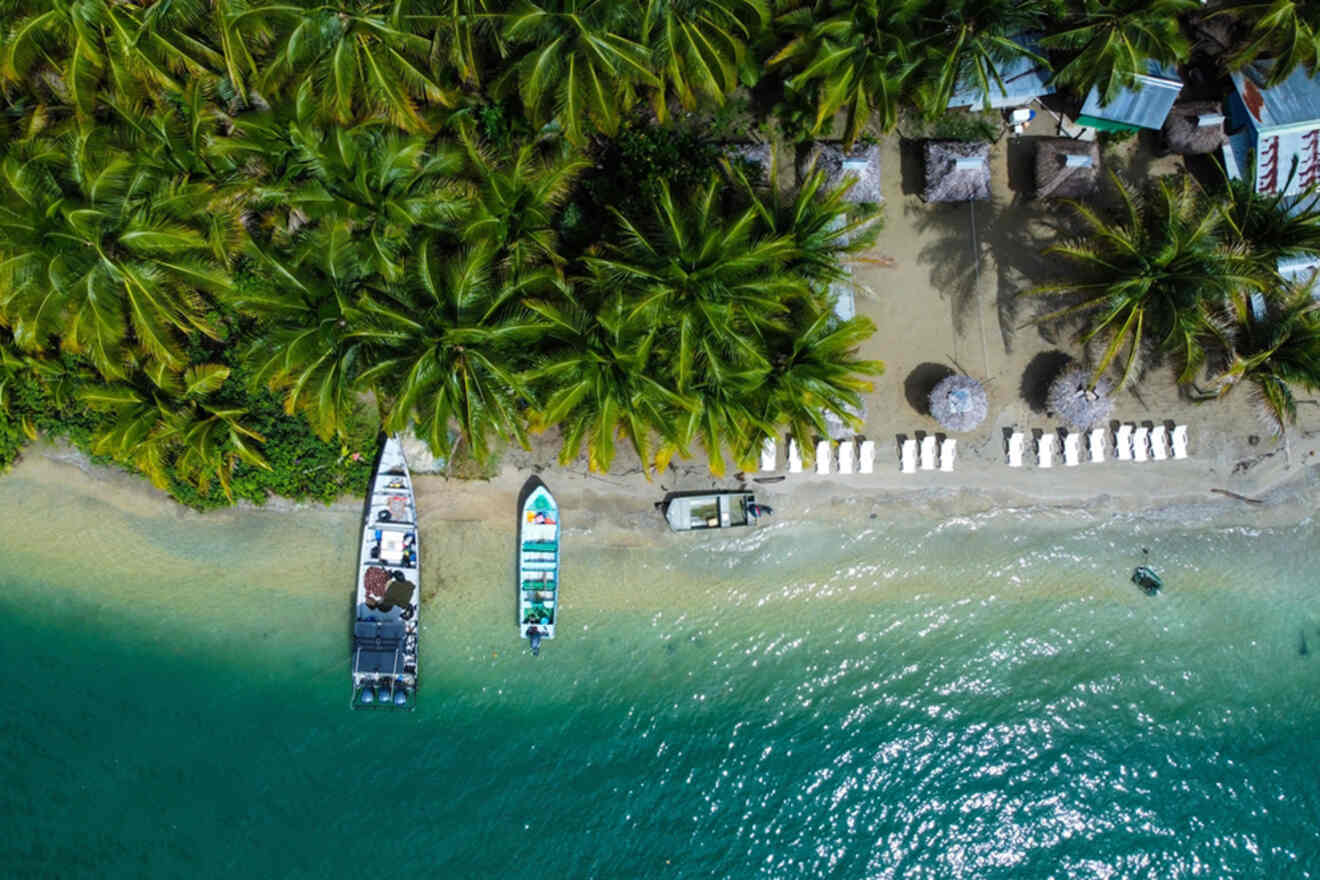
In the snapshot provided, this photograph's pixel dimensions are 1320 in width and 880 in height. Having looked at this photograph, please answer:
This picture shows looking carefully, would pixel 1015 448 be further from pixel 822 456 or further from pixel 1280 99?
pixel 1280 99

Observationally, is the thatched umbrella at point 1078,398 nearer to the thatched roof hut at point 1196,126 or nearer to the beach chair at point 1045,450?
the beach chair at point 1045,450

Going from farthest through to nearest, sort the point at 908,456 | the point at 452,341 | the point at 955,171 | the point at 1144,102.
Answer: the point at 908,456
the point at 955,171
the point at 1144,102
the point at 452,341

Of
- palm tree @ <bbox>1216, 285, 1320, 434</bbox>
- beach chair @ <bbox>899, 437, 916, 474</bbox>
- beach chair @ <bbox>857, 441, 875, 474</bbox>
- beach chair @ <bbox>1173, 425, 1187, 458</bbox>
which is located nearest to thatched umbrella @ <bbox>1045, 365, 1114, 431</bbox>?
beach chair @ <bbox>1173, 425, 1187, 458</bbox>

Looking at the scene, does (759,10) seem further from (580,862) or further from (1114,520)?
(580,862)

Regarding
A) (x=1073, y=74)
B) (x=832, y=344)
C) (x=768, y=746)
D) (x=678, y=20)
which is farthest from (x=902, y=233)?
(x=768, y=746)

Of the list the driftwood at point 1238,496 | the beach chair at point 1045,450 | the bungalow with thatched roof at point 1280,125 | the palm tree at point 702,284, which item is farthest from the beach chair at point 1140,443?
the palm tree at point 702,284

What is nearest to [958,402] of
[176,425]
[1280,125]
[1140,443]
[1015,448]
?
[1015,448]
